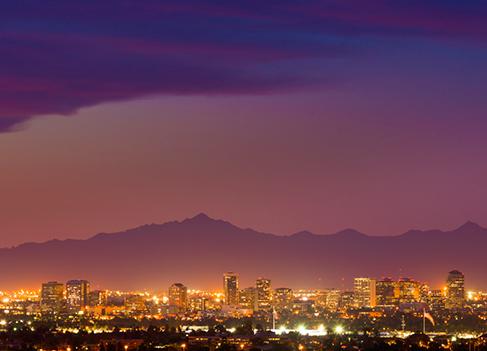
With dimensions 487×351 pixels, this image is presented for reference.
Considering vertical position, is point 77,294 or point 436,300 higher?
point 77,294

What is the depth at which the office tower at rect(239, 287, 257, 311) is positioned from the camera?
177m

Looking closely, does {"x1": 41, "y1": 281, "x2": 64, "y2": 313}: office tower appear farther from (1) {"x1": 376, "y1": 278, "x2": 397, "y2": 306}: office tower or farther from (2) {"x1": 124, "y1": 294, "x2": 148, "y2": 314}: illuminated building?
(1) {"x1": 376, "y1": 278, "x2": 397, "y2": 306}: office tower

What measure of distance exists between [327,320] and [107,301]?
3983cm

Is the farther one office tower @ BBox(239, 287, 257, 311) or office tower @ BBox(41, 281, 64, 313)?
office tower @ BBox(239, 287, 257, 311)

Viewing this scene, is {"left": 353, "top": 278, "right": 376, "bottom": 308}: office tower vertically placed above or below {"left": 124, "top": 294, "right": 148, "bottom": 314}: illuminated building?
above

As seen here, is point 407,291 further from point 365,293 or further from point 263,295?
point 263,295

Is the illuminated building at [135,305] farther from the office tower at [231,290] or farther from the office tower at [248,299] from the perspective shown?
the office tower at [248,299]

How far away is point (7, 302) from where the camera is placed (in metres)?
188

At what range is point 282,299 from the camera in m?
183

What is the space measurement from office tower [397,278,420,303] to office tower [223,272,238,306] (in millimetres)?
19014

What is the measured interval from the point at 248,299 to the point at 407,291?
1870 cm

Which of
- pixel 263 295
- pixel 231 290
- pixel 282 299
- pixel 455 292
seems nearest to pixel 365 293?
pixel 282 299

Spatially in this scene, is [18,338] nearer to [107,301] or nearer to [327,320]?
[327,320]

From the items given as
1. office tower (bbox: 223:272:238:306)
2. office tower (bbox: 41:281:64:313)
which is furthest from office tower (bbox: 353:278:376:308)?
office tower (bbox: 41:281:64:313)
